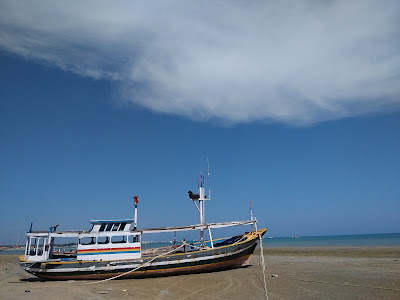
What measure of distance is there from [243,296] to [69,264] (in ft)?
35.8

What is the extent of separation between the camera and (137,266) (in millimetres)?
17234

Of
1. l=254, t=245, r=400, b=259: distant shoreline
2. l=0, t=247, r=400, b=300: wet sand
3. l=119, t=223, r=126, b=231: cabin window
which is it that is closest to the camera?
l=0, t=247, r=400, b=300: wet sand

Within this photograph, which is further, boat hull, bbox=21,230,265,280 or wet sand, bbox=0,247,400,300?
boat hull, bbox=21,230,265,280

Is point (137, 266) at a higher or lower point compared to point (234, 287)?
higher

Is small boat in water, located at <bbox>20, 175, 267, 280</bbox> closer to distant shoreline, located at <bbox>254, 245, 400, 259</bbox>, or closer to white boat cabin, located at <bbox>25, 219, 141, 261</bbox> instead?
white boat cabin, located at <bbox>25, 219, 141, 261</bbox>

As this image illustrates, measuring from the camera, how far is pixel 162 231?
61.1 ft

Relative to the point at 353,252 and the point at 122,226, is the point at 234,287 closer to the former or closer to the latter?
the point at 122,226

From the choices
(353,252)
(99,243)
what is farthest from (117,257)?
(353,252)

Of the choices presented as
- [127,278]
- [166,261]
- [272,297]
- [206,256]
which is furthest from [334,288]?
[127,278]

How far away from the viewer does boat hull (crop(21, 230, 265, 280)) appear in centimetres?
1717

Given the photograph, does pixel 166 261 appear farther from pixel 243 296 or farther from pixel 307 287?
pixel 307 287

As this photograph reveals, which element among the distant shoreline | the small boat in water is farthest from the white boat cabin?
the distant shoreline

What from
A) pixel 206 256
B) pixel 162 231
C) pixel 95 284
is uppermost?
pixel 162 231

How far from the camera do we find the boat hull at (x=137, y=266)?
17172mm
